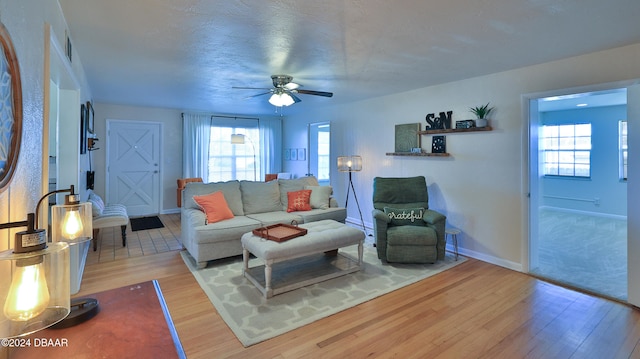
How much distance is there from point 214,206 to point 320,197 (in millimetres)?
1631

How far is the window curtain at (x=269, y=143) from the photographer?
8117mm

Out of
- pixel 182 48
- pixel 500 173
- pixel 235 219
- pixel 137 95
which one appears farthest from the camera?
pixel 137 95

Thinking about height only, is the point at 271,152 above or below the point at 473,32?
below

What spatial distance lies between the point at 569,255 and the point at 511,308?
7.18 feet

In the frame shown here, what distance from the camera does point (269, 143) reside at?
818 centimetres

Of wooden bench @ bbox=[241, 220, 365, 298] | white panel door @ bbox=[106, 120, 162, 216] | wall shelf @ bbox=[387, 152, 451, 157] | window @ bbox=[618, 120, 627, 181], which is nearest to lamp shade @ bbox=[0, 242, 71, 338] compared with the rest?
wooden bench @ bbox=[241, 220, 365, 298]

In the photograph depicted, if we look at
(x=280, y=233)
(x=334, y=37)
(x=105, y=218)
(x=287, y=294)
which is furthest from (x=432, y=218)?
(x=105, y=218)

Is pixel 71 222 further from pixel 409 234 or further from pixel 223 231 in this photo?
pixel 409 234

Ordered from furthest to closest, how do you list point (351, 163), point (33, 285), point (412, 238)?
1. point (351, 163)
2. point (412, 238)
3. point (33, 285)

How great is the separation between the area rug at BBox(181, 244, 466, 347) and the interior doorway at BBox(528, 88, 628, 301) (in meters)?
1.36

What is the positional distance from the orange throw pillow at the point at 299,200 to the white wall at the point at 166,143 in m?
3.66

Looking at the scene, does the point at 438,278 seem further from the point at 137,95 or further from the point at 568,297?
the point at 137,95

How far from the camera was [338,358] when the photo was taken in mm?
2096

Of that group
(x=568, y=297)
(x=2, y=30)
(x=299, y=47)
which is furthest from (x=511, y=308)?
(x=2, y=30)
